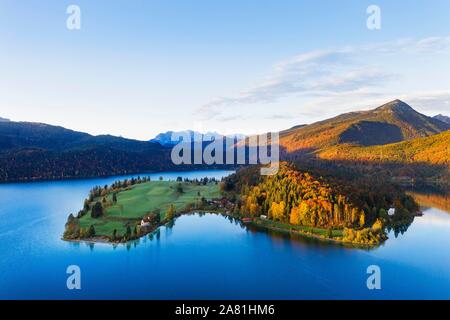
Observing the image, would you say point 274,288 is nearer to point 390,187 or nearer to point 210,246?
→ point 210,246

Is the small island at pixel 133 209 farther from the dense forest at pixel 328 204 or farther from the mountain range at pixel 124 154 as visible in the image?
the mountain range at pixel 124 154

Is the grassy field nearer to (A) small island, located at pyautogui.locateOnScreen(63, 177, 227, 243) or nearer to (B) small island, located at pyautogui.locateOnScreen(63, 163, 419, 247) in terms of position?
(A) small island, located at pyautogui.locateOnScreen(63, 177, 227, 243)

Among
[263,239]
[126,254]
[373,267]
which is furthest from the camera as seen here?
[263,239]

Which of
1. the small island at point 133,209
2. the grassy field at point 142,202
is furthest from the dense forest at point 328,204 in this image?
the grassy field at point 142,202

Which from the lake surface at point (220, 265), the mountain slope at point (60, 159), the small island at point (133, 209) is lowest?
the lake surface at point (220, 265)
